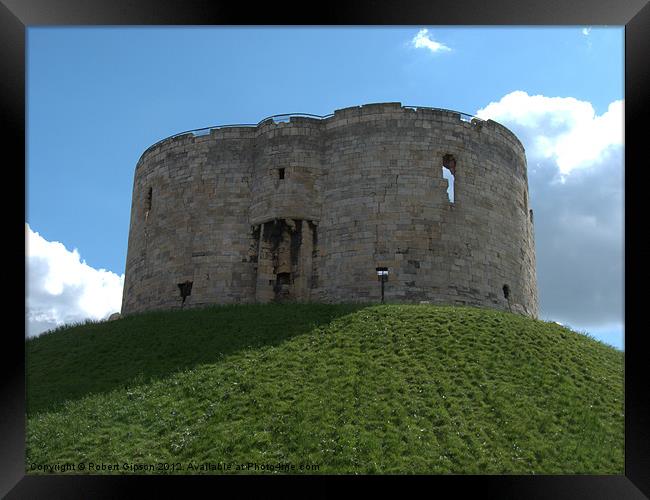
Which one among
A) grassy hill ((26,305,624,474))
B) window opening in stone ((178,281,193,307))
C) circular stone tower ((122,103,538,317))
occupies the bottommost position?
grassy hill ((26,305,624,474))

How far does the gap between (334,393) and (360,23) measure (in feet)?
28.2

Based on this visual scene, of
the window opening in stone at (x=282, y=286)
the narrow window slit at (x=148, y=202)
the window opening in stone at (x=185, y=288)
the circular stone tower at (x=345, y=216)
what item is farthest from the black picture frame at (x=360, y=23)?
the narrow window slit at (x=148, y=202)

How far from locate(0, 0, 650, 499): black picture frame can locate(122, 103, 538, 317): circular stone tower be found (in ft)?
45.9

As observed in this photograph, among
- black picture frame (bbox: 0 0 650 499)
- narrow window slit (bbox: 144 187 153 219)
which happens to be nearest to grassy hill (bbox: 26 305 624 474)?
black picture frame (bbox: 0 0 650 499)

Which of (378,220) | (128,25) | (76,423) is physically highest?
(128,25)

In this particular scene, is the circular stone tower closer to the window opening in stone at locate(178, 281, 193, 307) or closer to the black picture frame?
the window opening in stone at locate(178, 281, 193, 307)

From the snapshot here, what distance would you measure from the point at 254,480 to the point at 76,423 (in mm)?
7386

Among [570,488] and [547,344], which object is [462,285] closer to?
[547,344]

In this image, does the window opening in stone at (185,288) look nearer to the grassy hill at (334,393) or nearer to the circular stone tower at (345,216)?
the circular stone tower at (345,216)

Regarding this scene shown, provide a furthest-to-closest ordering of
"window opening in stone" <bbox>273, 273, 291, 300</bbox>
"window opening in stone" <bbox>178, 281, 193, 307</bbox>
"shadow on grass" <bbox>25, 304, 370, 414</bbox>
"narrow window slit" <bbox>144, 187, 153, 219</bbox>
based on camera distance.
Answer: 1. "narrow window slit" <bbox>144, 187, 153, 219</bbox>
2. "window opening in stone" <bbox>178, 281, 193, 307</bbox>
3. "window opening in stone" <bbox>273, 273, 291, 300</bbox>
4. "shadow on grass" <bbox>25, 304, 370, 414</bbox>

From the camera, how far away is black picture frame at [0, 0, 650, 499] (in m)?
9.29

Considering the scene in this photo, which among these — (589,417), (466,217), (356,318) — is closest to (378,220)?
(466,217)

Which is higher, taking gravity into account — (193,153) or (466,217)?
(193,153)

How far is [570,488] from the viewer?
30.8 ft
